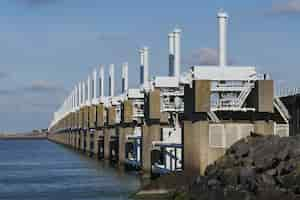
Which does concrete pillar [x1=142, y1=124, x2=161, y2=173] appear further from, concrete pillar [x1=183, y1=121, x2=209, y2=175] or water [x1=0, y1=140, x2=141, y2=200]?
concrete pillar [x1=183, y1=121, x2=209, y2=175]

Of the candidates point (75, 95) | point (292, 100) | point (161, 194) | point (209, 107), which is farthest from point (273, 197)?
point (75, 95)

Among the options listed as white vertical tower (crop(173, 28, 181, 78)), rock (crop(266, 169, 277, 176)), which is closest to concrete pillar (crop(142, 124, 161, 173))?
white vertical tower (crop(173, 28, 181, 78))

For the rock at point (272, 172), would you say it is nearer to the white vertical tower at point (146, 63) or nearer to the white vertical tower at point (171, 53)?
the white vertical tower at point (171, 53)

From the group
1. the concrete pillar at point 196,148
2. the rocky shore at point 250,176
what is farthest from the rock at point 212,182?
the concrete pillar at point 196,148

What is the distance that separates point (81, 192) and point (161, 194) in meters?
10.3

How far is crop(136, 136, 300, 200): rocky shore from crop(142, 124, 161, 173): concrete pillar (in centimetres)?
1686

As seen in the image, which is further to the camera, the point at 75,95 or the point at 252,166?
the point at 75,95

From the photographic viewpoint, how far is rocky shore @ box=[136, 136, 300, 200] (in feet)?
99.4

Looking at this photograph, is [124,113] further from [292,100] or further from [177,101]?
[292,100]

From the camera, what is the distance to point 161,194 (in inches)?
1531

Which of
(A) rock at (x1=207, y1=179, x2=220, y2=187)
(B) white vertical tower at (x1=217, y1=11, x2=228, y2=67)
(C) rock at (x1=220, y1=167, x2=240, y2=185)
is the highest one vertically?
(B) white vertical tower at (x1=217, y1=11, x2=228, y2=67)

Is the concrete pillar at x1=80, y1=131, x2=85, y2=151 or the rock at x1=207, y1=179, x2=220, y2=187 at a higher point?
the concrete pillar at x1=80, y1=131, x2=85, y2=151

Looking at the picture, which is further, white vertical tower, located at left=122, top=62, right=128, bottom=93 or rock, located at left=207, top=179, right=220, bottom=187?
white vertical tower, located at left=122, top=62, right=128, bottom=93

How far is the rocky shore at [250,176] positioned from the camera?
3030 cm
